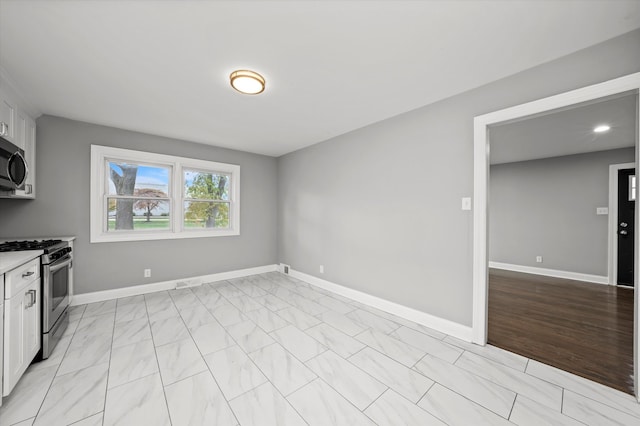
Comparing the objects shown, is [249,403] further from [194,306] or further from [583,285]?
[583,285]

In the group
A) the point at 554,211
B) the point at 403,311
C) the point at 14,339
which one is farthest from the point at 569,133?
the point at 14,339

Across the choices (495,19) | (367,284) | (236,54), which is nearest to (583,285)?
(367,284)

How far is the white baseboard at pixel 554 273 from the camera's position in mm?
4570

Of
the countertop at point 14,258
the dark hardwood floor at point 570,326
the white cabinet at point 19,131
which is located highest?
the white cabinet at point 19,131

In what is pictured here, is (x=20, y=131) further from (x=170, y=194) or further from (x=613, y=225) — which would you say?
(x=613, y=225)

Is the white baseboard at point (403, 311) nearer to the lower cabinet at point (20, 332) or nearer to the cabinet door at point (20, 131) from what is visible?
the lower cabinet at point (20, 332)

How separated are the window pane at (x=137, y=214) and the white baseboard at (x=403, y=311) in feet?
9.06

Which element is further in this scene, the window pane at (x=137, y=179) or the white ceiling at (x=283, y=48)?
the window pane at (x=137, y=179)

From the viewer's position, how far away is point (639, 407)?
5.24 ft

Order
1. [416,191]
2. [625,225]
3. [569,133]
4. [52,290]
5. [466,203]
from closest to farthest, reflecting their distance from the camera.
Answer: [52,290]
[466,203]
[416,191]
[569,133]
[625,225]

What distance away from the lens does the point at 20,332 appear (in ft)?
5.72

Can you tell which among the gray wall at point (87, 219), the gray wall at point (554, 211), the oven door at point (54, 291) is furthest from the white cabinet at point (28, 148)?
the gray wall at point (554, 211)

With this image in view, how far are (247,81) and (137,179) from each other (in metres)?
2.81

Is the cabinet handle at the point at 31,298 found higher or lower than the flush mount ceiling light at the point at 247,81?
lower
